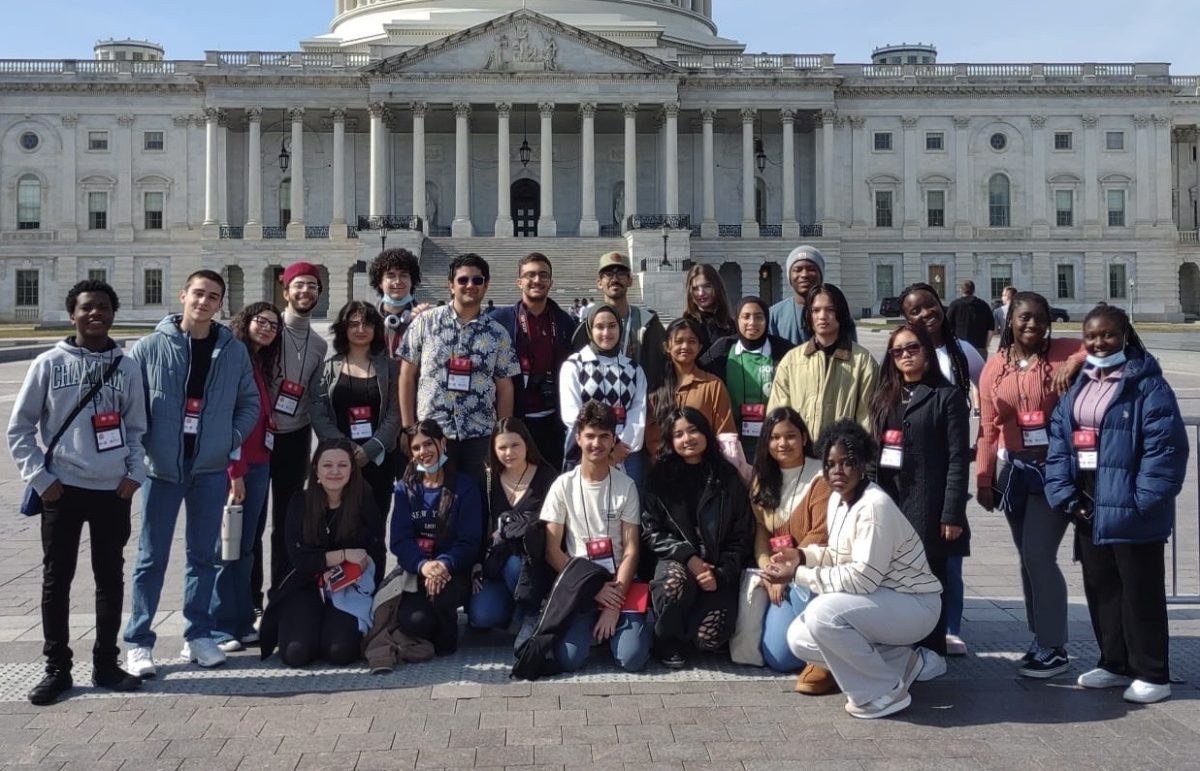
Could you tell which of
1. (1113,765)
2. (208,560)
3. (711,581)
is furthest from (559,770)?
(208,560)

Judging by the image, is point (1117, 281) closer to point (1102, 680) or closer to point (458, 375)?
point (1102, 680)

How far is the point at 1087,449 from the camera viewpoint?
305 inches

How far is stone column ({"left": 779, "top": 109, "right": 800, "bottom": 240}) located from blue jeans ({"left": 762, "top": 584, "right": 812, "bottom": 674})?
182 ft

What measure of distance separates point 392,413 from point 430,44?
52605 mm

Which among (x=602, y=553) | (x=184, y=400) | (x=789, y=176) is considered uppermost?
(x=789, y=176)

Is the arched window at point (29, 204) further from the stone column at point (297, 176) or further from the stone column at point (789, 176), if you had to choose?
the stone column at point (789, 176)

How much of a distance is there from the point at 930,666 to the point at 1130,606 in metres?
1.37

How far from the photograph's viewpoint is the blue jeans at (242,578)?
884 cm

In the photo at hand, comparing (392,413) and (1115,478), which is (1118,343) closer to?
(1115,478)

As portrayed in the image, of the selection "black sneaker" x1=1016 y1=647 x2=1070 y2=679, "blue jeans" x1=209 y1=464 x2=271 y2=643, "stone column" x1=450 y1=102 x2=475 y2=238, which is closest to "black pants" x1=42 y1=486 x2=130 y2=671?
"blue jeans" x1=209 y1=464 x2=271 y2=643

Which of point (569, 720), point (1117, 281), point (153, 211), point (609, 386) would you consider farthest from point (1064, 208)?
point (569, 720)

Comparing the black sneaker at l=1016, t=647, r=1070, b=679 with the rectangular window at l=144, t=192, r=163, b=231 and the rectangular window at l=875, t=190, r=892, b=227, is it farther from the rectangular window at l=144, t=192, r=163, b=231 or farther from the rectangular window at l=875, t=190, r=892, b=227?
the rectangular window at l=144, t=192, r=163, b=231

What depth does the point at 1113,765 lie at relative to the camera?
247 inches

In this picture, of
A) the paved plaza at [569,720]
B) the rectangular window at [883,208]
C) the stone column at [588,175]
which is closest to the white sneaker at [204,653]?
the paved plaza at [569,720]
